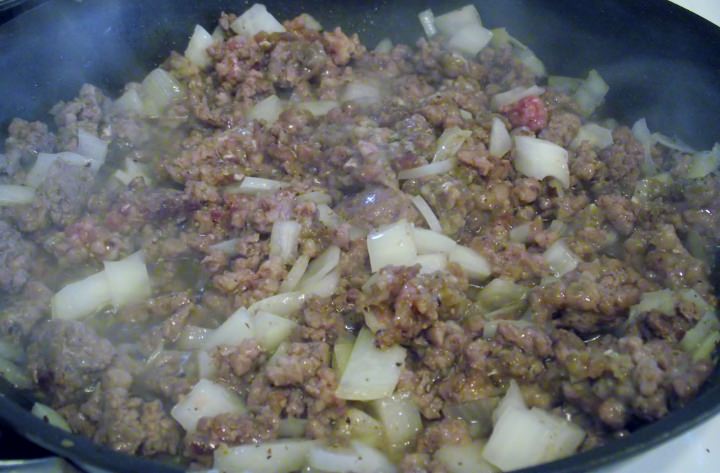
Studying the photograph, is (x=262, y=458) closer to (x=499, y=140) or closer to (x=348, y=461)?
(x=348, y=461)

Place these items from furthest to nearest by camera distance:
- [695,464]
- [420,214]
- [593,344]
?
[420,214], [593,344], [695,464]

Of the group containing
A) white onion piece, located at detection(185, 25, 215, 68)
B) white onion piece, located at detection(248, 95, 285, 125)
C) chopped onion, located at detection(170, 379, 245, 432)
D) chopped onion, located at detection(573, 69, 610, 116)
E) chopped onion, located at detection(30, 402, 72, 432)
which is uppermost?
chopped onion, located at detection(573, 69, 610, 116)

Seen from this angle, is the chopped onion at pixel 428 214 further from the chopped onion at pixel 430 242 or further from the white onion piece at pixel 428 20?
the white onion piece at pixel 428 20

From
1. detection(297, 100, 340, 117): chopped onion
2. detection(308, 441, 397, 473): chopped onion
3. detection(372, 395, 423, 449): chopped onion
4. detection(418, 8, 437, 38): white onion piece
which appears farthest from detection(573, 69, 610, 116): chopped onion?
detection(308, 441, 397, 473): chopped onion

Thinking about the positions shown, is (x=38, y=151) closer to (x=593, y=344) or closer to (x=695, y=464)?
(x=593, y=344)

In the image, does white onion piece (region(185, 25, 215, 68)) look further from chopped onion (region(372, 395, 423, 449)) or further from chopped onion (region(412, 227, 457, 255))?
chopped onion (region(372, 395, 423, 449))

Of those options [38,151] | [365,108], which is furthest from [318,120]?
[38,151]
